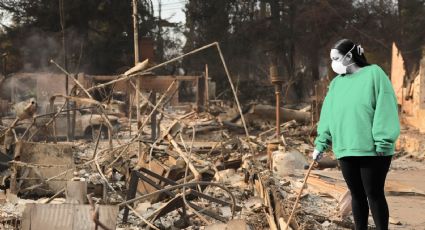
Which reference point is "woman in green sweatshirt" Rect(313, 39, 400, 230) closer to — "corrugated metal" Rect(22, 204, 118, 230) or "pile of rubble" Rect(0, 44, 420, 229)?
"pile of rubble" Rect(0, 44, 420, 229)

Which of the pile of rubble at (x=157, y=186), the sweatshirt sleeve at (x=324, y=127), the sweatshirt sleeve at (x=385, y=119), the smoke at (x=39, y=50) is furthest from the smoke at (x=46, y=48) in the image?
the sweatshirt sleeve at (x=385, y=119)

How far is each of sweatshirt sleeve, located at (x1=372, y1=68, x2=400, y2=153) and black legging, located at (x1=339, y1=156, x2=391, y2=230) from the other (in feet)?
0.47

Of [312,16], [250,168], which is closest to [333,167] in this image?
[250,168]

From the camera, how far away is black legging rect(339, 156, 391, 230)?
4387mm

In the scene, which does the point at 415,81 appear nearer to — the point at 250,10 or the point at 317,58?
the point at 317,58

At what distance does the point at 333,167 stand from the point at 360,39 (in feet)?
82.7

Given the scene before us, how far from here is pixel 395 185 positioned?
8070 millimetres

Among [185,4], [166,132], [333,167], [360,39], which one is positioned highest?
[185,4]

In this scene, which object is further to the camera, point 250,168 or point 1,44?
point 1,44

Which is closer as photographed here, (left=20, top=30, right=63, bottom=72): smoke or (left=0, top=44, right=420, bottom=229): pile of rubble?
(left=0, top=44, right=420, bottom=229): pile of rubble

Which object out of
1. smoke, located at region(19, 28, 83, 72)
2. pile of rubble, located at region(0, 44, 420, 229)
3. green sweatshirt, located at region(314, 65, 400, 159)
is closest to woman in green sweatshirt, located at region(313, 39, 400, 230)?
green sweatshirt, located at region(314, 65, 400, 159)

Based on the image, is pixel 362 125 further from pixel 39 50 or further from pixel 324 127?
pixel 39 50

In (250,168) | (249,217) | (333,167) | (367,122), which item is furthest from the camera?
(333,167)

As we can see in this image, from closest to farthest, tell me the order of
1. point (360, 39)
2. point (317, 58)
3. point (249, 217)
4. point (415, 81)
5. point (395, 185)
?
1. point (249, 217)
2. point (395, 185)
3. point (415, 81)
4. point (360, 39)
5. point (317, 58)
